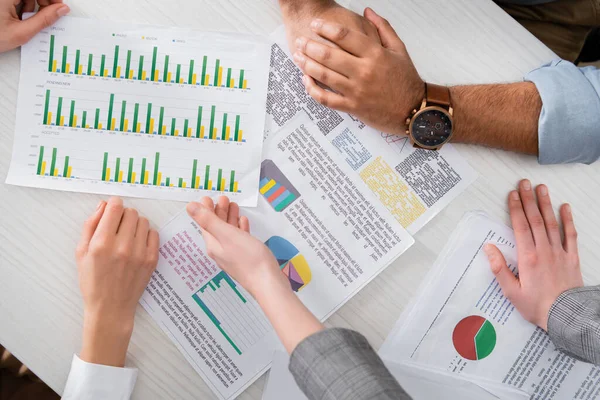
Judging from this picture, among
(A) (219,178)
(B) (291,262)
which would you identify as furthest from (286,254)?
(A) (219,178)

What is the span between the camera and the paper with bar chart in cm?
82

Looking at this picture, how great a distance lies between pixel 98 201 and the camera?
0.83 m

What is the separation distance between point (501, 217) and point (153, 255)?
595 millimetres

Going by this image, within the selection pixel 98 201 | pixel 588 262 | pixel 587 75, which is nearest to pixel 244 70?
pixel 98 201

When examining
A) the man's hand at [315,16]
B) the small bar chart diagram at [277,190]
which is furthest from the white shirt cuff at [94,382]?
the man's hand at [315,16]

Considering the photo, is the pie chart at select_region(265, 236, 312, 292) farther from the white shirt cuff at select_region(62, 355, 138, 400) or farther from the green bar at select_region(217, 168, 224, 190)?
the white shirt cuff at select_region(62, 355, 138, 400)

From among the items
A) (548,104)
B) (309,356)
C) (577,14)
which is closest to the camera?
(309,356)

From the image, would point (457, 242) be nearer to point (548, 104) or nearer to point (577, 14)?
point (548, 104)

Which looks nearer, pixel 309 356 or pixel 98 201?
pixel 309 356

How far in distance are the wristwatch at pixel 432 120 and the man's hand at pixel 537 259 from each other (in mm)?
168

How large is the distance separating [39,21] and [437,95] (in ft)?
2.14

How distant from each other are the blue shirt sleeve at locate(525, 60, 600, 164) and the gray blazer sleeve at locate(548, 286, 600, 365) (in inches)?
9.2

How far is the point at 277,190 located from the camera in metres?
0.83

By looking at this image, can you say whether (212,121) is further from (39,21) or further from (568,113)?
(568,113)
